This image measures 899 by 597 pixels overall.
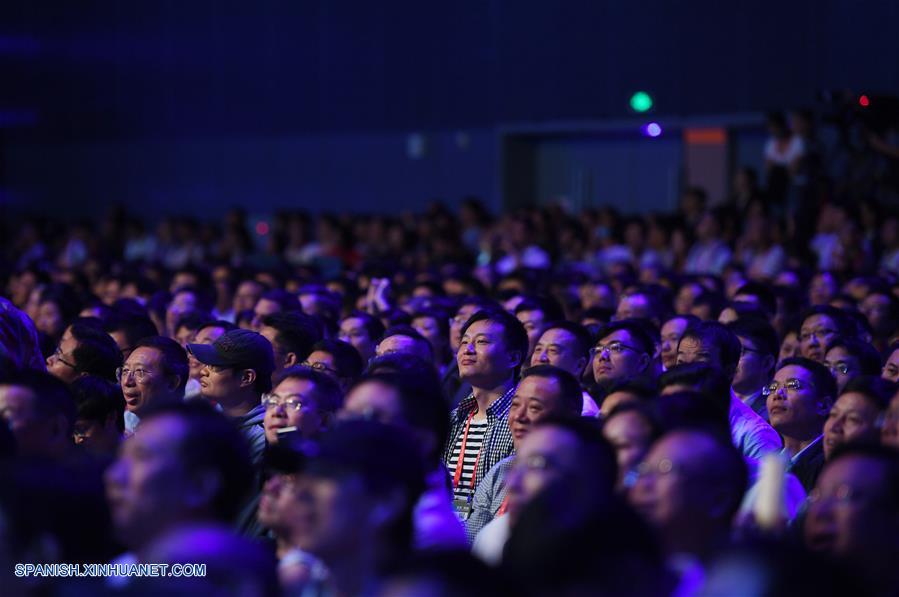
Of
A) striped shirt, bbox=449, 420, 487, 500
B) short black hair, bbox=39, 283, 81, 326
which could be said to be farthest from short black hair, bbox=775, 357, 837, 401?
short black hair, bbox=39, 283, 81, 326

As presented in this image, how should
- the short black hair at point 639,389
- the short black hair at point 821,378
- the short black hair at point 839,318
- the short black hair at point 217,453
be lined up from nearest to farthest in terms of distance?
the short black hair at point 217,453
the short black hair at point 639,389
the short black hair at point 821,378
the short black hair at point 839,318

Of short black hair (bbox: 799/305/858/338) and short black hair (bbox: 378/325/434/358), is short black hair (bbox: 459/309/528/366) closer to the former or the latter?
short black hair (bbox: 378/325/434/358)

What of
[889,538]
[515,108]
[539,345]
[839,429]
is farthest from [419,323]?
[515,108]

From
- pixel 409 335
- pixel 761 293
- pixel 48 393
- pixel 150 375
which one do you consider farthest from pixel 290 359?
pixel 761 293

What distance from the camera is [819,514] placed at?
11.9 feet

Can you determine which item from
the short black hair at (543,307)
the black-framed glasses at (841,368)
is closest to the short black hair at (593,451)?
the black-framed glasses at (841,368)

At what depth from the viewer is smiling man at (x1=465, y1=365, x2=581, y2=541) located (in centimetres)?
525

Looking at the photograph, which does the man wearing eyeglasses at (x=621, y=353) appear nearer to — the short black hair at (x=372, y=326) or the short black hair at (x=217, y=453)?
the short black hair at (x=372, y=326)

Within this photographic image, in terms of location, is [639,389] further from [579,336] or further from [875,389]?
[579,336]

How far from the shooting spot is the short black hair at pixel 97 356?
631cm

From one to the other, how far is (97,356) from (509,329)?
184cm

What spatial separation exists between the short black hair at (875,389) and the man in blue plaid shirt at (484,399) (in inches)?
56.3

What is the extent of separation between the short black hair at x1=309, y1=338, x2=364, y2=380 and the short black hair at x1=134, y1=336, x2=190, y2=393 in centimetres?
58

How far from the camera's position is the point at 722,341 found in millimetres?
6520
